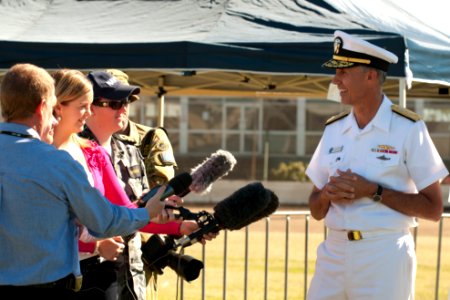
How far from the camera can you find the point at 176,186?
3.97 m

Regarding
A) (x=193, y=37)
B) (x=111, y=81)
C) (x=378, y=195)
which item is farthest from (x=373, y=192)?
(x=193, y=37)

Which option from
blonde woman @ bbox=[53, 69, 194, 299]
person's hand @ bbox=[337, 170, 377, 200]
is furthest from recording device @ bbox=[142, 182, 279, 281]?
person's hand @ bbox=[337, 170, 377, 200]

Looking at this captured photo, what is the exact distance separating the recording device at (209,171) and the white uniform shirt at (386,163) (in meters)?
0.57

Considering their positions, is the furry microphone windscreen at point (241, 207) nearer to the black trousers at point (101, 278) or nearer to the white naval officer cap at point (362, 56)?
the black trousers at point (101, 278)

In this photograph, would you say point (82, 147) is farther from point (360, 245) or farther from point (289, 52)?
point (289, 52)

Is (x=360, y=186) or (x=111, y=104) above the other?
(x=111, y=104)

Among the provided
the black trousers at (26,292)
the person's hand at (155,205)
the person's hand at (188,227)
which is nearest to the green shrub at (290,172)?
the person's hand at (188,227)

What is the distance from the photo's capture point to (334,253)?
464cm

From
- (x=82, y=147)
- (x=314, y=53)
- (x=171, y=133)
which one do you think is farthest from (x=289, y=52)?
(x=171, y=133)

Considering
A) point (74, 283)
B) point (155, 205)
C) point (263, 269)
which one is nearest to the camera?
point (74, 283)

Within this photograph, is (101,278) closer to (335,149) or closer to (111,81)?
(111,81)

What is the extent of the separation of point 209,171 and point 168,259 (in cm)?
46

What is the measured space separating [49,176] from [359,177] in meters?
1.62

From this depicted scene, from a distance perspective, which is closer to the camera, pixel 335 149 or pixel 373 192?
pixel 373 192
